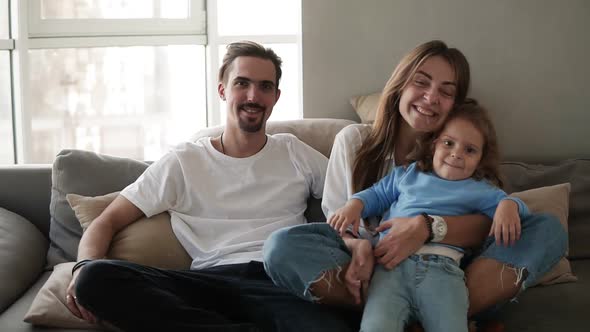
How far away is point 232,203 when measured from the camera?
2223 mm

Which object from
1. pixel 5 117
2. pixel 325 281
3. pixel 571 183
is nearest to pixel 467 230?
pixel 325 281

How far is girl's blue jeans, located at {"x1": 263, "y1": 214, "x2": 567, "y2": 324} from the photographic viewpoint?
182cm

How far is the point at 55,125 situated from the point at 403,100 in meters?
1.84

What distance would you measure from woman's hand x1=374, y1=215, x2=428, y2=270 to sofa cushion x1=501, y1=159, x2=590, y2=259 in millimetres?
733

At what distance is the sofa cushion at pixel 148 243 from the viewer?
2.12 metres

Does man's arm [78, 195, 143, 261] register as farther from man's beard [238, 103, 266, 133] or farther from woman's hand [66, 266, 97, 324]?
man's beard [238, 103, 266, 133]

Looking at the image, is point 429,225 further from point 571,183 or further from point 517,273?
point 571,183

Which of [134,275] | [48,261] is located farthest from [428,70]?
[48,261]

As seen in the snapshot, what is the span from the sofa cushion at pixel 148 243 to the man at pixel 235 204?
0.09 feet

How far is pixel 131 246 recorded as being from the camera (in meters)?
2.12

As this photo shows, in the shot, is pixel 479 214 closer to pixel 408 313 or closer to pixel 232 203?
pixel 408 313

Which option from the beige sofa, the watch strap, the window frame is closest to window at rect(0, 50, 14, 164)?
the window frame

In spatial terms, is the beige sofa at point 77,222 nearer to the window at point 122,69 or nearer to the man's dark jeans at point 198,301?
the man's dark jeans at point 198,301

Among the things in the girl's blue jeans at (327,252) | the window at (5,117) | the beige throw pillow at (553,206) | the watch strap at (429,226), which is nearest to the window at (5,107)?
the window at (5,117)
